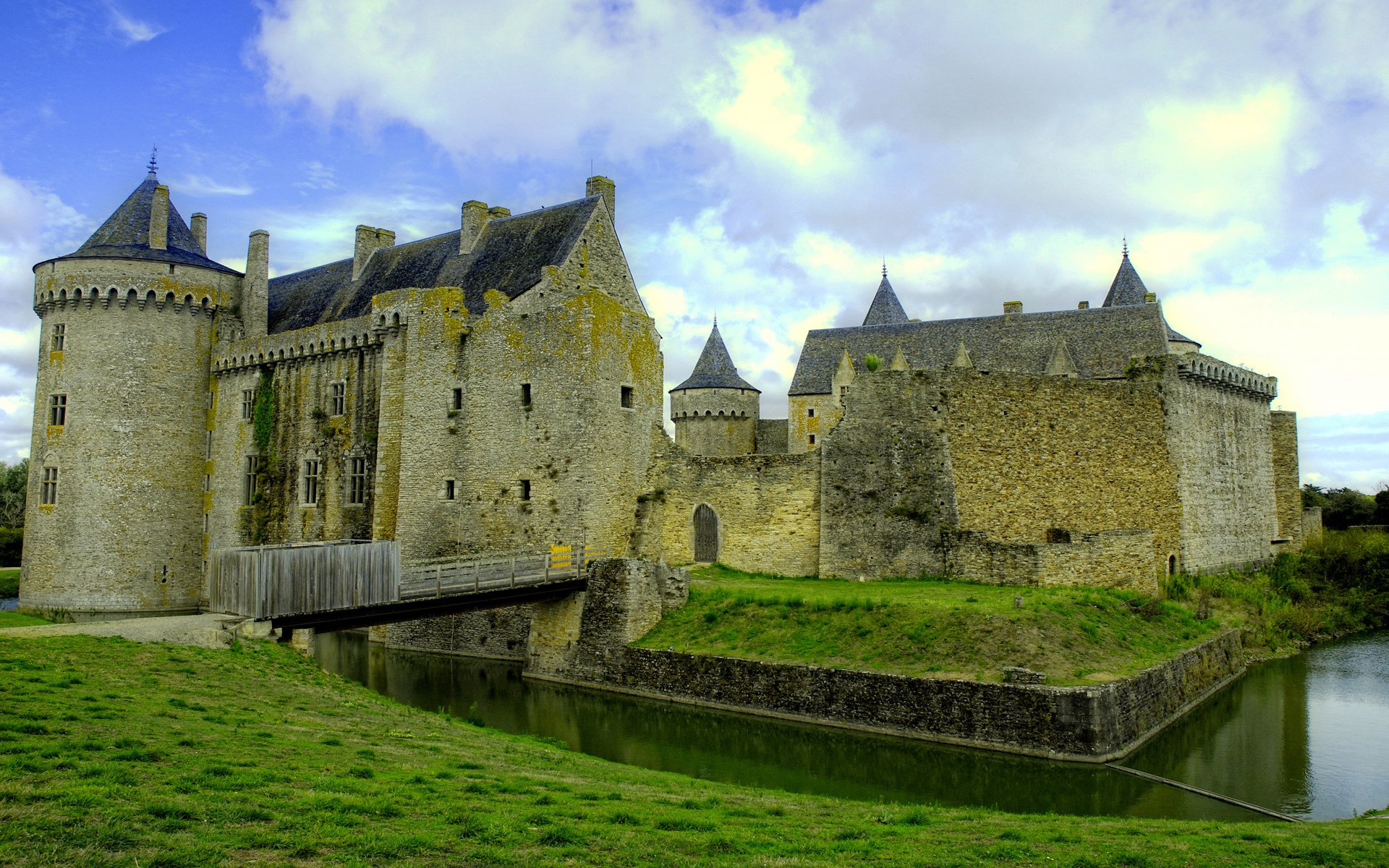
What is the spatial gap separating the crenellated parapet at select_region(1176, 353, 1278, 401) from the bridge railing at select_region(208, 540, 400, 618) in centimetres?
2338

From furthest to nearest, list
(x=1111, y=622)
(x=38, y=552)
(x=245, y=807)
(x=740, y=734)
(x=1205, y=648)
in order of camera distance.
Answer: (x=38, y=552) < (x=1205, y=648) < (x=1111, y=622) < (x=740, y=734) < (x=245, y=807)

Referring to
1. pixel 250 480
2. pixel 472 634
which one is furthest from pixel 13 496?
pixel 472 634

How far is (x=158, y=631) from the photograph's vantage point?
15.8 m

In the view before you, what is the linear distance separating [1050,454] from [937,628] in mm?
9373

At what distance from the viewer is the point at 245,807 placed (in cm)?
718

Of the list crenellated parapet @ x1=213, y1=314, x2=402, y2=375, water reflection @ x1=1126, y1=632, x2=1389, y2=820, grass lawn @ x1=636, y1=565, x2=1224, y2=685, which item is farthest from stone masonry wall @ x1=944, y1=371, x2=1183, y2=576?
crenellated parapet @ x1=213, y1=314, x2=402, y2=375

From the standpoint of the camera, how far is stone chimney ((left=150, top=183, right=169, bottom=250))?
32.2 m

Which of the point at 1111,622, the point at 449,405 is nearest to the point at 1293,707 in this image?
the point at 1111,622

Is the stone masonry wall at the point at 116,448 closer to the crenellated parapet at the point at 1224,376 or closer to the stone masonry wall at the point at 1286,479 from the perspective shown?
the crenellated parapet at the point at 1224,376

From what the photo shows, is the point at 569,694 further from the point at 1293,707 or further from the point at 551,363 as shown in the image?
the point at 1293,707

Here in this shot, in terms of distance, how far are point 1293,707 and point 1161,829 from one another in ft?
A: 44.9

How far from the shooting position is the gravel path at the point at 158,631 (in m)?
15.1

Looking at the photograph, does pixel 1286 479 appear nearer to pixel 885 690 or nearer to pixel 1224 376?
pixel 1224 376

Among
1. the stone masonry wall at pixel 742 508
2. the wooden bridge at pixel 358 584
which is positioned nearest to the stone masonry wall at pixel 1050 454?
the stone masonry wall at pixel 742 508
